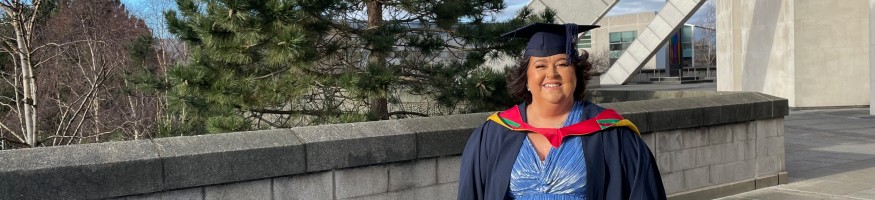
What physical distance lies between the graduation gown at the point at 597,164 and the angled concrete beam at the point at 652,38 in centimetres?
2871

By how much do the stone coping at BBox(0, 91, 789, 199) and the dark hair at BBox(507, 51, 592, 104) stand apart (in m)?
1.89

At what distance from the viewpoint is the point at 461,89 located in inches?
316

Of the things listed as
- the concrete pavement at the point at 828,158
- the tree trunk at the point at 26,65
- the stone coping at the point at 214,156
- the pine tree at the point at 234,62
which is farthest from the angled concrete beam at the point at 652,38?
the stone coping at the point at 214,156

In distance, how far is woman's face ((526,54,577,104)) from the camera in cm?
257

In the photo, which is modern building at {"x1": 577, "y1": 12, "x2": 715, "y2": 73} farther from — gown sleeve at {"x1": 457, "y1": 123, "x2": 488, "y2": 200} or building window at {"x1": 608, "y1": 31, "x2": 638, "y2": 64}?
gown sleeve at {"x1": 457, "y1": 123, "x2": 488, "y2": 200}

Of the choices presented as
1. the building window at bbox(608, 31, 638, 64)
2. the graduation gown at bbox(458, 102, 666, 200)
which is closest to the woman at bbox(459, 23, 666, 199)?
the graduation gown at bbox(458, 102, 666, 200)

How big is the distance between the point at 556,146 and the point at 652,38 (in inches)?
1294

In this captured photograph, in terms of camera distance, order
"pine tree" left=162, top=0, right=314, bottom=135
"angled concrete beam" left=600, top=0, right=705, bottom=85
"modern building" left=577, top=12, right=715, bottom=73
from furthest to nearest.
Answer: "modern building" left=577, top=12, right=715, bottom=73 → "angled concrete beam" left=600, top=0, right=705, bottom=85 → "pine tree" left=162, top=0, right=314, bottom=135

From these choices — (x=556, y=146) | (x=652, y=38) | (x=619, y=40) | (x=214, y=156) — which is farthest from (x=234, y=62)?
(x=619, y=40)

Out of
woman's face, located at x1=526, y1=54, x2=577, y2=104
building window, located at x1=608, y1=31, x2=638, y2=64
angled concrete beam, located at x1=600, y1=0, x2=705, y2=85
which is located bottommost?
woman's face, located at x1=526, y1=54, x2=577, y2=104

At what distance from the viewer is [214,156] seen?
404 centimetres

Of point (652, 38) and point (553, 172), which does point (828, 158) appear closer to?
point (553, 172)

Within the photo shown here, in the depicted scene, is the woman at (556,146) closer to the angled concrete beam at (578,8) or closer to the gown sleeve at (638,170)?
the gown sleeve at (638,170)

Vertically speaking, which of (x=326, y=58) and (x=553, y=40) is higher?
(x=326, y=58)
